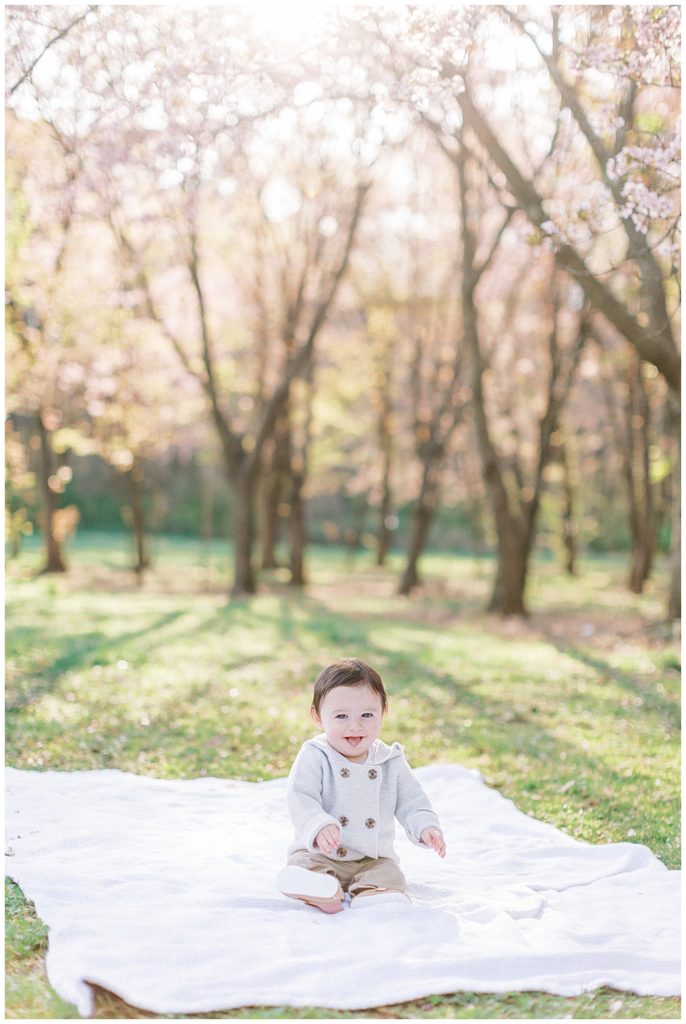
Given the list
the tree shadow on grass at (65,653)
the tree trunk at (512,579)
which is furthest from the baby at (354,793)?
the tree trunk at (512,579)

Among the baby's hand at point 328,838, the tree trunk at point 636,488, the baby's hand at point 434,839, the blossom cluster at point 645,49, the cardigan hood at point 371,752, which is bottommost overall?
the baby's hand at point 434,839

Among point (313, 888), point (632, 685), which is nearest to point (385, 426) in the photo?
point (632, 685)

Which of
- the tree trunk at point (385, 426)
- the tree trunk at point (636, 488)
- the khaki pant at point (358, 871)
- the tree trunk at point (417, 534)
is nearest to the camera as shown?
the khaki pant at point (358, 871)

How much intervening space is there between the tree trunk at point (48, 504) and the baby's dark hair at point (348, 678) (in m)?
16.6

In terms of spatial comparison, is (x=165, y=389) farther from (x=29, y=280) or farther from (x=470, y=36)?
(x=470, y=36)

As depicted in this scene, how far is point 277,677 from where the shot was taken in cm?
936

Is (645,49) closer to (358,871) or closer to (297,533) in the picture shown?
(358,871)

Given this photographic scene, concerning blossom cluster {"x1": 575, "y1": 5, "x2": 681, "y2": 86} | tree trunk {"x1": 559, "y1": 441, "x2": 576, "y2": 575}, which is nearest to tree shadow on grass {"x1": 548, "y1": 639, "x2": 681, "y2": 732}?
blossom cluster {"x1": 575, "y1": 5, "x2": 681, "y2": 86}

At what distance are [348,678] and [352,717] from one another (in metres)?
0.16

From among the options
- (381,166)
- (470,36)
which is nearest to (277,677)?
(470,36)

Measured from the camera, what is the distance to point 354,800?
4008 millimetres

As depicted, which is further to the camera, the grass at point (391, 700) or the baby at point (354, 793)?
the grass at point (391, 700)

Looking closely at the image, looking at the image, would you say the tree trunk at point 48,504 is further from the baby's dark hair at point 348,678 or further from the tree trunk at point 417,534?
the baby's dark hair at point 348,678

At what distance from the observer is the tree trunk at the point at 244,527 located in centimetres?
1734
